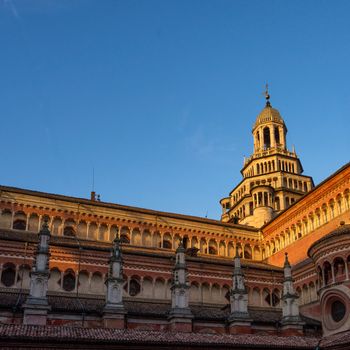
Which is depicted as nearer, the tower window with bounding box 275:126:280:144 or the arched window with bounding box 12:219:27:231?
the arched window with bounding box 12:219:27:231

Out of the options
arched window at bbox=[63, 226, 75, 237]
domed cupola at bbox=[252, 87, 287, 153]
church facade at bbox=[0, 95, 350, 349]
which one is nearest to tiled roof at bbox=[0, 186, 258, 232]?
church facade at bbox=[0, 95, 350, 349]

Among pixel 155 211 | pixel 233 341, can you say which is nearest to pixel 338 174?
pixel 155 211

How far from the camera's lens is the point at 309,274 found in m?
49.9

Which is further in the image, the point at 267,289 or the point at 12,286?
the point at 267,289

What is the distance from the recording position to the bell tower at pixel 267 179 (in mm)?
69812

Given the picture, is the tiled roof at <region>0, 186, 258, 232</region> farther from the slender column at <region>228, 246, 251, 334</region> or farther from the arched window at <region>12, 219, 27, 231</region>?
the slender column at <region>228, 246, 251, 334</region>

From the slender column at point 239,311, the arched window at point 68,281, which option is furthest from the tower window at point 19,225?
the slender column at point 239,311

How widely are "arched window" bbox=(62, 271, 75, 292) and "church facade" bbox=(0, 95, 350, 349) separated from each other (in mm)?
122

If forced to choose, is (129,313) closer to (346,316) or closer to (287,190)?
(346,316)

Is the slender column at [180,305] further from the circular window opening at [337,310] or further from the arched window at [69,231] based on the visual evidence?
the arched window at [69,231]

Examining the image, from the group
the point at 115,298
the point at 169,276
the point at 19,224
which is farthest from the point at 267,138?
the point at 115,298

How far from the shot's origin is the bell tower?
2749 inches

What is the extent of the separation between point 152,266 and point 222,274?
7.67 m

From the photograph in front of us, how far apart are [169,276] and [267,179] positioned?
32095mm
